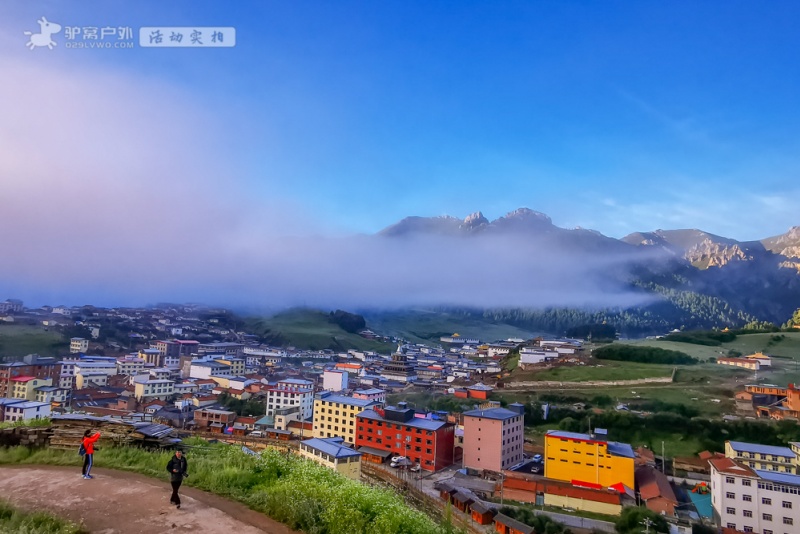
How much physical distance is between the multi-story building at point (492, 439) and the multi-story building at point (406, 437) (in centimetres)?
111

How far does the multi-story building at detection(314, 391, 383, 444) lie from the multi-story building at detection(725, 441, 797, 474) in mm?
16938

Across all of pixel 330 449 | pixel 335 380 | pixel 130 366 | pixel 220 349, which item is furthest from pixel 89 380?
pixel 330 449

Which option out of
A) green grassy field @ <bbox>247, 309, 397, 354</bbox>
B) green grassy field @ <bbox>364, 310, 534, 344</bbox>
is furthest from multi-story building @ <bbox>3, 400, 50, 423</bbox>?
green grassy field @ <bbox>364, 310, 534, 344</bbox>

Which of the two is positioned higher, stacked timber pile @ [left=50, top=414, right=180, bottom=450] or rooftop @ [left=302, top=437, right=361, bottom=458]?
stacked timber pile @ [left=50, top=414, right=180, bottom=450]

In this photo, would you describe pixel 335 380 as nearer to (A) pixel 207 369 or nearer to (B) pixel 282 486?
(A) pixel 207 369

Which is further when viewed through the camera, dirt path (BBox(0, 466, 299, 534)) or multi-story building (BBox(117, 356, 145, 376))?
multi-story building (BBox(117, 356, 145, 376))

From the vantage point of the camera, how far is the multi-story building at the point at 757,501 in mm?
16344

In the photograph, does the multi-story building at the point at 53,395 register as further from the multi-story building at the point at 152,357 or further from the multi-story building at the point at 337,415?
the multi-story building at the point at 337,415

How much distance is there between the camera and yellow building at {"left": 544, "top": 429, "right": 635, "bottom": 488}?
65.7 feet

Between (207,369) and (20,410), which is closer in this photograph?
(20,410)

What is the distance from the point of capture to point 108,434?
6277 mm

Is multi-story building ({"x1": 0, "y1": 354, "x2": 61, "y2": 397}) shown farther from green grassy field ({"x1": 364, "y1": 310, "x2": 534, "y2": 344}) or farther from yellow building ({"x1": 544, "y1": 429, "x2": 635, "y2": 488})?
green grassy field ({"x1": 364, "y1": 310, "x2": 534, "y2": 344})

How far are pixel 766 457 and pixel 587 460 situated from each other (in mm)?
7523

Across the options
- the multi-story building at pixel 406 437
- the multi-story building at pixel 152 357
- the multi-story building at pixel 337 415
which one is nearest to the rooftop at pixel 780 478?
the multi-story building at pixel 406 437
